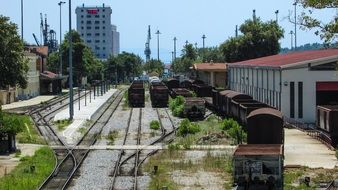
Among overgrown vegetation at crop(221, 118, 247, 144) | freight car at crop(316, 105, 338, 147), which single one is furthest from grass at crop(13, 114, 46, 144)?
freight car at crop(316, 105, 338, 147)

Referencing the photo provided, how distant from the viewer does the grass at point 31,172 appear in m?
23.3

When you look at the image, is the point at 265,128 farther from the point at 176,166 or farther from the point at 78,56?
the point at 78,56

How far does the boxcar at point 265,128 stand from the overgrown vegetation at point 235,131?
4959mm

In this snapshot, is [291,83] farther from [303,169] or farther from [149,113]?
[303,169]

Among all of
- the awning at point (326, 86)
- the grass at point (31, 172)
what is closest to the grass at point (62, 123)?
the grass at point (31, 172)

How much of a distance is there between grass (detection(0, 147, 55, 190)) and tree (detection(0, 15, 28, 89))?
24.5 meters

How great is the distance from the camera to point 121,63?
164000 millimetres

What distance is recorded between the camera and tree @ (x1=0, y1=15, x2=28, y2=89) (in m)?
55.3

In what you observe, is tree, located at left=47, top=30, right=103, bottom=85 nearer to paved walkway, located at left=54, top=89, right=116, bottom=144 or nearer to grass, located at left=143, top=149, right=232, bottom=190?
paved walkway, located at left=54, top=89, right=116, bottom=144

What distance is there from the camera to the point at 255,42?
10400 centimetres

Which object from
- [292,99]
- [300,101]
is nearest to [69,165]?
[300,101]

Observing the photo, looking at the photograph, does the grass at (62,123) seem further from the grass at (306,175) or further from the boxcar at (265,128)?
the grass at (306,175)

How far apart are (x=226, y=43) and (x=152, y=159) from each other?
255ft

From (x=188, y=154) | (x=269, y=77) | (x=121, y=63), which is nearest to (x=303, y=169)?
(x=188, y=154)
